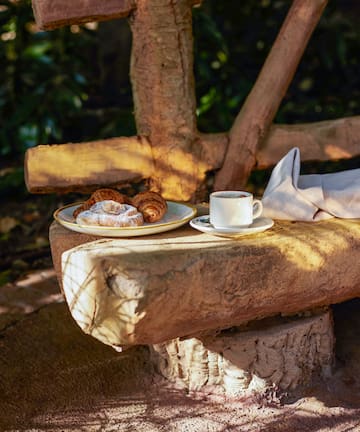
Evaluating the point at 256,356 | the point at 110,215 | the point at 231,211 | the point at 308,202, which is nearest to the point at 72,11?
the point at 110,215

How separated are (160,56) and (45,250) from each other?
1761 mm

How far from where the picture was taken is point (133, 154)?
2.60 m

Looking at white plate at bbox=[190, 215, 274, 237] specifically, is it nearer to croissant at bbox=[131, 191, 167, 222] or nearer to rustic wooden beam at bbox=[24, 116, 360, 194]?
croissant at bbox=[131, 191, 167, 222]

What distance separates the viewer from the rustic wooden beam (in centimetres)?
252

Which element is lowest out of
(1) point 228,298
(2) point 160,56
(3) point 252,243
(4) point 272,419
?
(4) point 272,419

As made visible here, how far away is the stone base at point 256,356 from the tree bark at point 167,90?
2.07 feet

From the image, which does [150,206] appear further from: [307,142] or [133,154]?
[307,142]

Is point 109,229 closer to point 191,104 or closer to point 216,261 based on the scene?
point 216,261

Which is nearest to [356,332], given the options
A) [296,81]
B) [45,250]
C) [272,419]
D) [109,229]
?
[272,419]

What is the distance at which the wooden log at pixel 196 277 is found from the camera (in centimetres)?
184

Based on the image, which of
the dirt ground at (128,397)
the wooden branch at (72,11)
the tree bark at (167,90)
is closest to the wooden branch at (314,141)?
the tree bark at (167,90)

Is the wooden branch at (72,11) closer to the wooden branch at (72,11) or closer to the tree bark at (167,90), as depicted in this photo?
the wooden branch at (72,11)

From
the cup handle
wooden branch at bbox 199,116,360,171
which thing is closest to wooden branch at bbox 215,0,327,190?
wooden branch at bbox 199,116,360,171

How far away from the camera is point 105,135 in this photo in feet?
14.2
